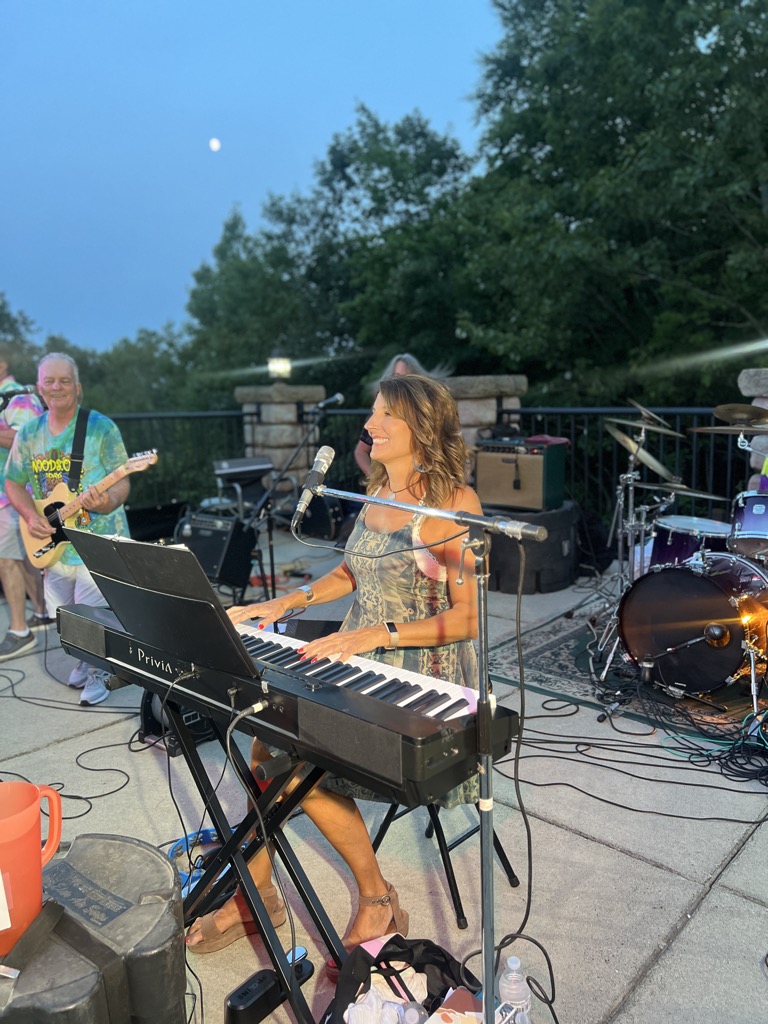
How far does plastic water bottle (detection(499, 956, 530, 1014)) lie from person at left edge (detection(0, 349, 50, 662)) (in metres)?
4.02

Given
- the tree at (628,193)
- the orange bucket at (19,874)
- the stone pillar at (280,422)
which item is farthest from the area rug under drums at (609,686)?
the tree at (628,193)

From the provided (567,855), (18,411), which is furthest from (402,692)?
(18,411)

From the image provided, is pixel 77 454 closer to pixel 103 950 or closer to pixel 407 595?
pixel 407 595

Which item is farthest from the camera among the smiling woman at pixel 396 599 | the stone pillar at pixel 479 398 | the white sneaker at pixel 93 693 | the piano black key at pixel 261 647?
the stone pillar at pixel 479 398

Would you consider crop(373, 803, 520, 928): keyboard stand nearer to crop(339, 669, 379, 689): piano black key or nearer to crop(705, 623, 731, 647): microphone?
crop(339, 669, 379, 689): piano black key

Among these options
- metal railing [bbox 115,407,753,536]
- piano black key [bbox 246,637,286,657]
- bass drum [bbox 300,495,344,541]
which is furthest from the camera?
bass drum [bbox 300,495,344,541]

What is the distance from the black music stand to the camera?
1708 mm

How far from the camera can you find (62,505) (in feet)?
13.8

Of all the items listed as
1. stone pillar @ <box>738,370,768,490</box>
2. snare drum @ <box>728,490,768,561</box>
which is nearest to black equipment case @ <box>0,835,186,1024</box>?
snare drum @ <box>728,490,768,561</box>

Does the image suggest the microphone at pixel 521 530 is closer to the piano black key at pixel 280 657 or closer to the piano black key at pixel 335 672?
the piano black key at pixel 335 672

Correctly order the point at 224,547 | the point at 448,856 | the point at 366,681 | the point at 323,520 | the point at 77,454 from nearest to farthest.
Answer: the point at 366,681 < the point at 448,856 < the point at 77,454 < the point at 224,547 < the point at 323,520

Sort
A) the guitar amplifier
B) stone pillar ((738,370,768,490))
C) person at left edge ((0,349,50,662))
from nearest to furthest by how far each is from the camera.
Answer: stone pillar ((738,370,768,490)) → person at left edge ((0,349,50,662)) → the guitar amplifier

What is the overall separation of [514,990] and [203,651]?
105 cm

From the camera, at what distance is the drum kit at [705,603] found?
356 cm
